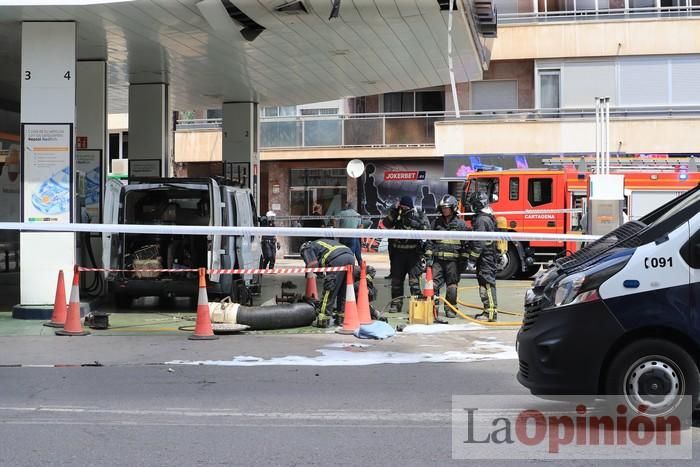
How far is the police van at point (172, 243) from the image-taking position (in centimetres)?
1308

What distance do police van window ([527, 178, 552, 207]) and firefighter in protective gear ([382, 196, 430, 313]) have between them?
22.6ft

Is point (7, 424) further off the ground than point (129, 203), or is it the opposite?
point (129, 203)

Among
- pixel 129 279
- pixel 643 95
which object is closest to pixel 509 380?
pixel 129 279

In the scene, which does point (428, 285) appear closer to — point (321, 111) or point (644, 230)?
point (644, 230)

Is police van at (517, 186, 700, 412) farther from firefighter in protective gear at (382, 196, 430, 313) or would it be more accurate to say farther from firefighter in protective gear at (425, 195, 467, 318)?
firefighter in protective gear at (382, 196, 430, 313)

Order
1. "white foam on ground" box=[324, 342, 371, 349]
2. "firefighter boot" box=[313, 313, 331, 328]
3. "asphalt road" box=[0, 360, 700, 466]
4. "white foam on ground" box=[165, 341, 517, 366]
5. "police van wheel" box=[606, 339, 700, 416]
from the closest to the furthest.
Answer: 1. "asphalt road" box=[0, 360, 700, 466]
2. "police van wheel" box=[606, 339, 700, 416]
3. "white foam on ground" box=[165, 341, 517, 366]
4. "white foam on ground" box=[324, 342, 371, 349]
5. "firefighter boot" box=[313, 313, 331, 328]

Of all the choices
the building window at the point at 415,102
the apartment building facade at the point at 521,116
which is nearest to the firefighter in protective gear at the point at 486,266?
A: the apartment building facade at the point at 521,116

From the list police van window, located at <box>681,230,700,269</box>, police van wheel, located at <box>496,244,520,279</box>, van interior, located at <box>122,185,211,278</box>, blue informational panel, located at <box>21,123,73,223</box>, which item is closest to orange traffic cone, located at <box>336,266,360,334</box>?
van interior, located at <box>122,185,211,278</box>

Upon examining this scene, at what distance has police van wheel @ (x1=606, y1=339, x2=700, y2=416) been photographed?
5.82 metres

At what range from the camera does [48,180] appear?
12695 millimetres

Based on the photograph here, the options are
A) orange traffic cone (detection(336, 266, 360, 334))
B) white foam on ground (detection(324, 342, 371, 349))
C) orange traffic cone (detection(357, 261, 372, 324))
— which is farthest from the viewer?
orange traffic cone (detection(357, 261, 372, 324))

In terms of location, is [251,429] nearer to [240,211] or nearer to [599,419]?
[599,419]

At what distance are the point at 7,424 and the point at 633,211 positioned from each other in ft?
54.8

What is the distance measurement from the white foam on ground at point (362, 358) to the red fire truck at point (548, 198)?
960 centimetres
